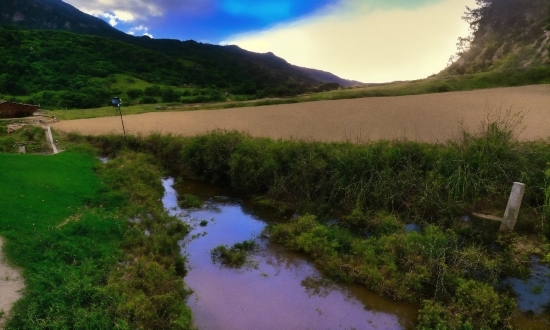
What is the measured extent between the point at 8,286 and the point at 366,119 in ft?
75.3

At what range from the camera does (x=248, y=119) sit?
102 feet

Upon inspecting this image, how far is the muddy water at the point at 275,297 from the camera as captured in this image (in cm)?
970

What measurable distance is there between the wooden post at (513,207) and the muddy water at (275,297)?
18.1 ft

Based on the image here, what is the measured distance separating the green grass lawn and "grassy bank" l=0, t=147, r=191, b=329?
0.9 inches

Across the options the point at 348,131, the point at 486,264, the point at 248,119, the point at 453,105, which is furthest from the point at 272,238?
the point at 453,105

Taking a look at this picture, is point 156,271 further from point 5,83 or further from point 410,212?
point 5,83

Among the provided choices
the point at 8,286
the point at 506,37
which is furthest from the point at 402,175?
the point at 506,37

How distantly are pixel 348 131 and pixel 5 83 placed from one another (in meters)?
46.2

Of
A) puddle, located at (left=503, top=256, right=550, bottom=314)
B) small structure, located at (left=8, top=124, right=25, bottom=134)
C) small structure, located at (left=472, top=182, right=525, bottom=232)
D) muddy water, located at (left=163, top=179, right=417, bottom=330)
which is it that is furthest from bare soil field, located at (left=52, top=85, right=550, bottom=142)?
muddy water, located at (left=163, top=179, right=417, bottom=330)

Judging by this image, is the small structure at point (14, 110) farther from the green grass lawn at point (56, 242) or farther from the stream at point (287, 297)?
the stream at point (287, 297)

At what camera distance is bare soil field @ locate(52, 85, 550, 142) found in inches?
897

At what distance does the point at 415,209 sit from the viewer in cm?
1430

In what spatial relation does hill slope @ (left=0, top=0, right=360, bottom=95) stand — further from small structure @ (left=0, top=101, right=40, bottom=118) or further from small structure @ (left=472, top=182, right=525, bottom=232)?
small structure @ (left=472, top=182, right=525, bottom=232)

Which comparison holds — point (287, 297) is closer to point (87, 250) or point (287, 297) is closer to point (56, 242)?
point (87, 250)
